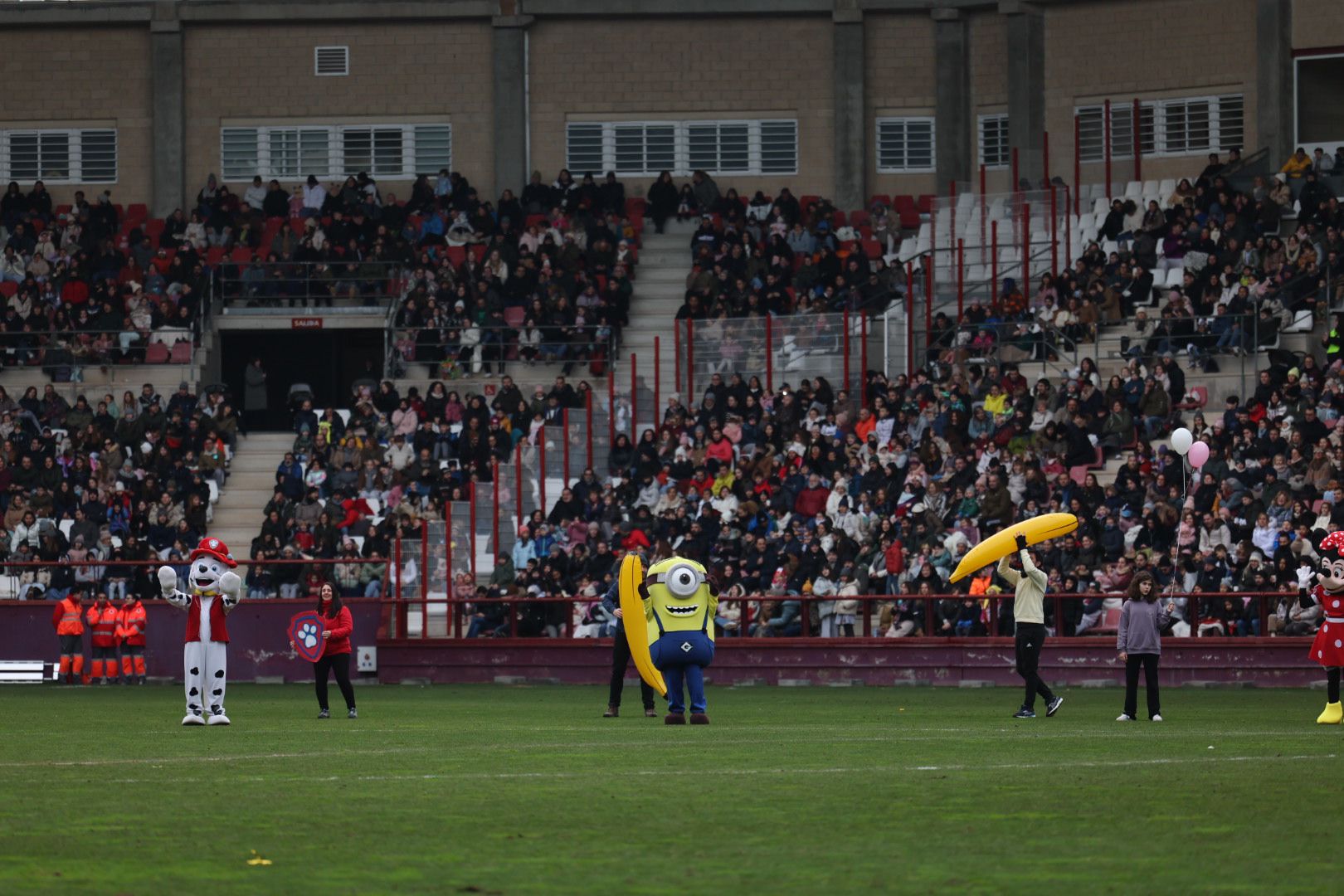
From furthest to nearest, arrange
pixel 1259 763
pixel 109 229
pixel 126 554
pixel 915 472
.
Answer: pixel 109 229 < pixel 126 554 < pixel 915 472 < pixel 1259 763

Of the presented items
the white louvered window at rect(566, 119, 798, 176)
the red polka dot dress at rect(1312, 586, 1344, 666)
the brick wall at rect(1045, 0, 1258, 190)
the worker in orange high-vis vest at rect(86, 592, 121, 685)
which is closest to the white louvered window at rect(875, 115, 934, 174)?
the brick wall at rect(1045, 0, 1258, 190)

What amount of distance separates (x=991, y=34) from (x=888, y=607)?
1824cm

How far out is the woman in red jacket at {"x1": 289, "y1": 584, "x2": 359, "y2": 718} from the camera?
22.5m

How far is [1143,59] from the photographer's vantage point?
43.7 meters

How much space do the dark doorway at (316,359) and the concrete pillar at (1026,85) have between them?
1395cm

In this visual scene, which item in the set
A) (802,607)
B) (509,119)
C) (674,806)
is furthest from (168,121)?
(674,806)

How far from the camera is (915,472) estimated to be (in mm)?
33344

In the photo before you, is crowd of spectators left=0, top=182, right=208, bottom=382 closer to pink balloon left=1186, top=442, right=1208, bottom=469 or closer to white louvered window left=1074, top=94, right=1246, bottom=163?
white louvered window left=1074, top=94, right=1246, bottom=163

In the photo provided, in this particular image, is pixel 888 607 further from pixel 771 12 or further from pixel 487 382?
pixel 771 12

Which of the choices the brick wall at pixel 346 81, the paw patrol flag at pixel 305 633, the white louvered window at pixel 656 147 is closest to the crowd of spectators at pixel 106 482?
the paw patrol flag at pixel 305 633

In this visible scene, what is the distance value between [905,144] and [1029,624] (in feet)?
83.7

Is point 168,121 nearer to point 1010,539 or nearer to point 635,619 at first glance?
point 635,619

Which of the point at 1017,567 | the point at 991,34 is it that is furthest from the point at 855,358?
the point at 1017,567

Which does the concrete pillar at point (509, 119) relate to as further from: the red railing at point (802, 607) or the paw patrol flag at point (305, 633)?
the paw patrol flag at point (305, 633)
